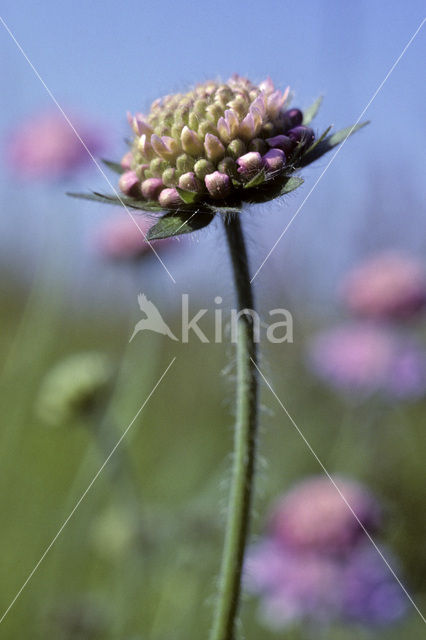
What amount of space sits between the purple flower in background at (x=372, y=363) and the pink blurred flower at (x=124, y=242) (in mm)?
646

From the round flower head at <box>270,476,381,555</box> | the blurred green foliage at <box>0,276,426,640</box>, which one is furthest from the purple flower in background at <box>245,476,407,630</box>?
the blurred green foliage at <box>0,276,426,640</box>

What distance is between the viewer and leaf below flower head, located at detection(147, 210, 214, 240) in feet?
2.39

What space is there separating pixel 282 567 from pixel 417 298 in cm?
85

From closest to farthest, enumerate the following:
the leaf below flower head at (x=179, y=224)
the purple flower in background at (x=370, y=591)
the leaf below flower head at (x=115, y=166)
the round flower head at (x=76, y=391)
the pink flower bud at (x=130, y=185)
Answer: the leaf below flower head at (x=179, y=224) → the pink flower bud at (x=130, y=185) → the leaf below flower head at (x=115, y=166) → the purple flower in background at (x=370, y=591) → the round flower head at (x=76, y=391)

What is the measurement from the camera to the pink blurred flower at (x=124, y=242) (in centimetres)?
192

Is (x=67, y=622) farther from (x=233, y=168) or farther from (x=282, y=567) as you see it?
(x=233, y=168)

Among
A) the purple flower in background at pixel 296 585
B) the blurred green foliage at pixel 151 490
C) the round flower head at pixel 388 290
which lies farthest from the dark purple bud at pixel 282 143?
the round flower head at pixel 388 290

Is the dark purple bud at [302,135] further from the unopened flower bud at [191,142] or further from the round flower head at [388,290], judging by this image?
the round flower head at [388,290]

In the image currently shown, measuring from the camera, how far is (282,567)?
1.48 meters

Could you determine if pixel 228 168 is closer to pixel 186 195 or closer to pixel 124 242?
pixel 186 195

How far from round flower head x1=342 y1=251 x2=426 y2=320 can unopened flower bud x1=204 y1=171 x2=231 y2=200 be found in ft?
4.32

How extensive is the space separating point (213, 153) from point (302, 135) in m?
0.10

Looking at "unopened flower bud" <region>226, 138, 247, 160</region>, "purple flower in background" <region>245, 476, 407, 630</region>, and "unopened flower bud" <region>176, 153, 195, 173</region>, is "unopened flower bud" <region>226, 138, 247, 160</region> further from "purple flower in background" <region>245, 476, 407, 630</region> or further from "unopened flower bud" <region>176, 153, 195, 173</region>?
"purple flower in background" <region>245, 476, 407, 630</region>

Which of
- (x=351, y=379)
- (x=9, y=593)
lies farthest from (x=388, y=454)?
(x=9, y=593)
